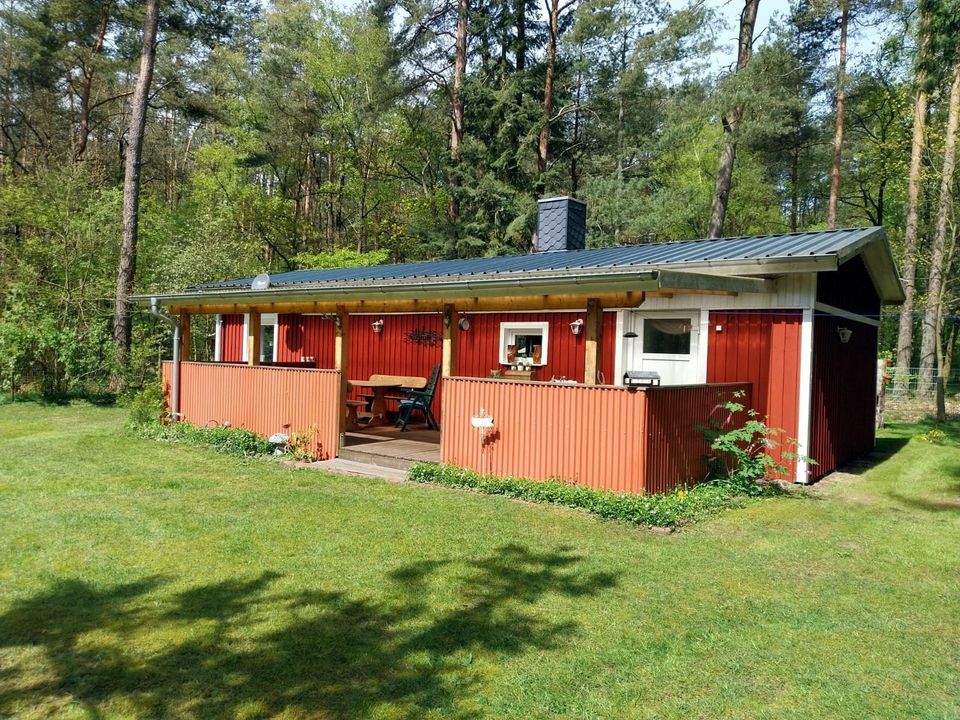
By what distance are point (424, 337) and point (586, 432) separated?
5.14 metres

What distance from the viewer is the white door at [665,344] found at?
770 cm

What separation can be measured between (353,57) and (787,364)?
18.2m

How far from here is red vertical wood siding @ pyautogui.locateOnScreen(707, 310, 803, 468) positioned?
7.14 metres

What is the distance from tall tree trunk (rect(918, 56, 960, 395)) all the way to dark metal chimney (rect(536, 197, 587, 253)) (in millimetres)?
6863

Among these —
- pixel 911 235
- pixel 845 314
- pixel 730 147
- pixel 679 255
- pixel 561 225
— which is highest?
pixel 730 147

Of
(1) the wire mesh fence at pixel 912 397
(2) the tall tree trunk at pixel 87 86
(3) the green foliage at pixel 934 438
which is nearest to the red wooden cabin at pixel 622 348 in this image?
(3) the green foliage at pixel 934 438

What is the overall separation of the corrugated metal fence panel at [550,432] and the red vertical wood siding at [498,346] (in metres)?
2.61

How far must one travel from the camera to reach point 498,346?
32.1ft

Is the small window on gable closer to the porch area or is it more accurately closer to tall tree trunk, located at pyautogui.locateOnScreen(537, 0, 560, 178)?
the porch area

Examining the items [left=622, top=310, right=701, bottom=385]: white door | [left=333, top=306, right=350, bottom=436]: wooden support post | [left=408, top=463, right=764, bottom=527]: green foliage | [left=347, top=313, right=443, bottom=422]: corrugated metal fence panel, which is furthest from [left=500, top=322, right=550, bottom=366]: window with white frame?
[left=408, top=463, right=764, bottom=527]: green foliage

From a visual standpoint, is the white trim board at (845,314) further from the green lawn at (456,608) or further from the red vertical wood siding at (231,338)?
the red vertical wood siding at (231,338)

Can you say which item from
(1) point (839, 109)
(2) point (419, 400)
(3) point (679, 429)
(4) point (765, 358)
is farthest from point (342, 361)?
(1) point (839, 109)

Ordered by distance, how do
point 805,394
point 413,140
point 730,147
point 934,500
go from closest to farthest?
point 934,500 → point 805,394 → point 730,147 → point 413,140

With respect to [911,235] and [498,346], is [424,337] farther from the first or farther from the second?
[911,235]
